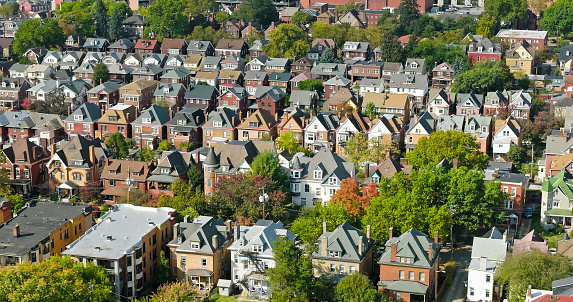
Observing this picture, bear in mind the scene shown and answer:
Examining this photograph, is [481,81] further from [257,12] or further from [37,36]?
[37,36]

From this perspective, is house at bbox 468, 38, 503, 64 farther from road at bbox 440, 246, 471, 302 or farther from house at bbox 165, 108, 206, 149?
road at bbox 440, 246, 471, 302

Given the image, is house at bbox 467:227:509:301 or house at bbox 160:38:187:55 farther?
house at bbox 160:38:187:55

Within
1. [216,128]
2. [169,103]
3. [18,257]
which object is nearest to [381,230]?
[18,257]

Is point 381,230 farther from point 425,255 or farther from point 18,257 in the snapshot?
point 18,257

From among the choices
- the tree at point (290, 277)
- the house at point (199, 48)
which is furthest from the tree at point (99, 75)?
the tree at point (290, 277)

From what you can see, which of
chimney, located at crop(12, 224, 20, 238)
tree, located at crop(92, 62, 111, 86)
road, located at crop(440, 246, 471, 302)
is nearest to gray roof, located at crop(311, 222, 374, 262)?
road, located at crop(440, 246, 471, 302)
